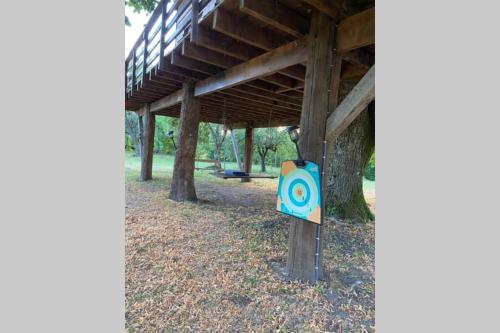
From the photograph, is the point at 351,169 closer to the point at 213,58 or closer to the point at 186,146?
the point at 213,58

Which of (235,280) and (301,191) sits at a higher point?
(301,191)

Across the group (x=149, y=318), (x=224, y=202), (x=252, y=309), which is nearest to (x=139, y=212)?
(x=224, y=202)

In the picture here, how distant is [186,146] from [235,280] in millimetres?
3725

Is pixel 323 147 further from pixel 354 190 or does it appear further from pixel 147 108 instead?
pixel 147 108

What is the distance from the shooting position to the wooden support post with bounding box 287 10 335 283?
238cm

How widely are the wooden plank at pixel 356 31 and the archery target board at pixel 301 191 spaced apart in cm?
113

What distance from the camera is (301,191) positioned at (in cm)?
246

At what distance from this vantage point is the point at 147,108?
888cm

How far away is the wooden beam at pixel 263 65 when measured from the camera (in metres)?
2.86

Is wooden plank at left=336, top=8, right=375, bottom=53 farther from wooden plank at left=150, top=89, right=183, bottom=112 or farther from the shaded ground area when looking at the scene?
wooden plank at left=150, top=89, right=183, bottom=112

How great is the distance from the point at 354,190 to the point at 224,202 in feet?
9.68

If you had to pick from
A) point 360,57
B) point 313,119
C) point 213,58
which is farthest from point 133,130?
point 313,119

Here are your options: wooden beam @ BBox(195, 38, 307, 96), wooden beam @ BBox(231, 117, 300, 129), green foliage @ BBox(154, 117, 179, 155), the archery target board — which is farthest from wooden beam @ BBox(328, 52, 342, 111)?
green foliage @ BBox(154, 117, 179, 155)

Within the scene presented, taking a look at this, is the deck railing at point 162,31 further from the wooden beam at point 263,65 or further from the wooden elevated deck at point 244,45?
the wooden beam at point 263,65
